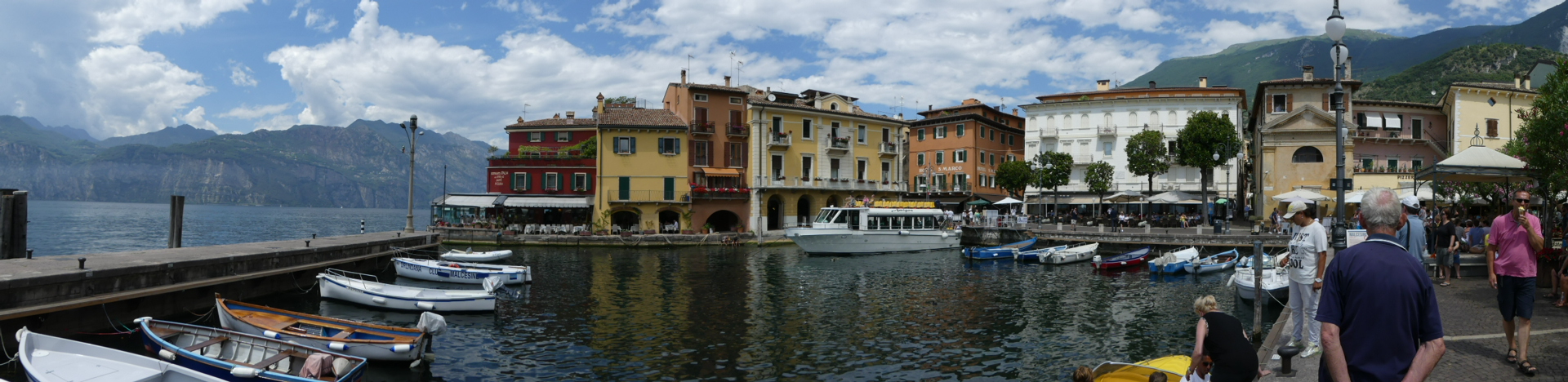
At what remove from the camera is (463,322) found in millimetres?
17828

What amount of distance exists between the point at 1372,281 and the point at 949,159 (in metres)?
56.0

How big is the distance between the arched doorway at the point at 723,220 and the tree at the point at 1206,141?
2720cm

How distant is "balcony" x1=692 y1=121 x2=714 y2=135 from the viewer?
158ft

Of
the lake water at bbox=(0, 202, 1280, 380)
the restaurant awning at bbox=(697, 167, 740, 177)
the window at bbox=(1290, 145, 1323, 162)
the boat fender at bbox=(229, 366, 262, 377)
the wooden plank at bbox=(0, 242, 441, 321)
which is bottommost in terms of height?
the lake water at bbox=(0, 202, 1280, 380)

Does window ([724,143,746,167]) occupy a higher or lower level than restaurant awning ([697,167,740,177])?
higher

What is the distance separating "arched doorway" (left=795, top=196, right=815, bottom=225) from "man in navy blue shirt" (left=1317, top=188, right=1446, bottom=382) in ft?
155

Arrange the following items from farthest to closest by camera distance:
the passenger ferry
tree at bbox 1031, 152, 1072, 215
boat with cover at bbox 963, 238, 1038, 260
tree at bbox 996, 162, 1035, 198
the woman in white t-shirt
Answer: tree at bbox 996, 162, 1035, 198
tree at bbox 1031, 152, 1072, 215
the passenger ferry
boat with cover at bbox 963, 238, 1038, 260
the woman in white t-shirt

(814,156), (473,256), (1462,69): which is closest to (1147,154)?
(814,156)

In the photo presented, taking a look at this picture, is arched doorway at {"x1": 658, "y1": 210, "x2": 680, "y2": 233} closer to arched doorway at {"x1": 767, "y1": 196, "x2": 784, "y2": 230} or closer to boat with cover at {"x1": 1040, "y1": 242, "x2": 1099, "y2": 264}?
arched doorway at {"x1": 767, "y1": 196, "x2": 784, "y2": 230}

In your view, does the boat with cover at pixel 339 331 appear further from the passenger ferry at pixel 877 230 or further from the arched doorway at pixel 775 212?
the arched doorway at pixel 775 212

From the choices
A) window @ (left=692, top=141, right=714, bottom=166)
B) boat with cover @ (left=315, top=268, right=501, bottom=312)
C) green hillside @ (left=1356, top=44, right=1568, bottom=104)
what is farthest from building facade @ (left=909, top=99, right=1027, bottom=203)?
green hillside @ (left=1356, top=44, right=1568, bottom=104)

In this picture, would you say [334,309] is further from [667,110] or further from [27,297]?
[667,110]

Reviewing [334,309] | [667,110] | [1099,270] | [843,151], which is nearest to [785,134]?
[843,151]

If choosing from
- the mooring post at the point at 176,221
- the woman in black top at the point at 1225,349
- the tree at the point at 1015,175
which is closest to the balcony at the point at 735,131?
the tree at the point at 1015,175
